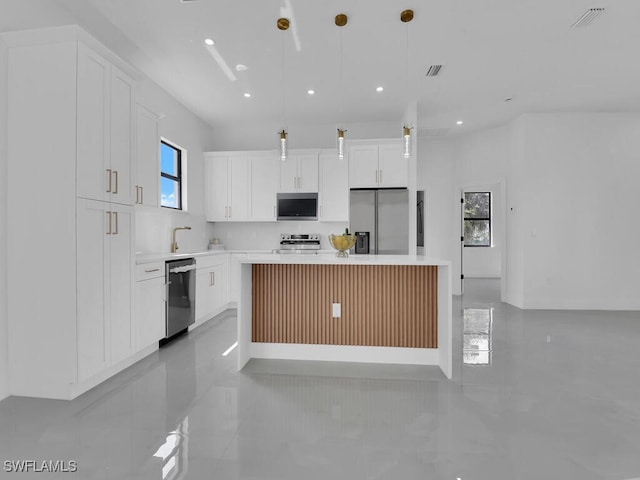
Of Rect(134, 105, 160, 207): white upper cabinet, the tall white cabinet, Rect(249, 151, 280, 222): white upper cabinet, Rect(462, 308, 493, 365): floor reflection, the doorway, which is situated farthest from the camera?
the doorway

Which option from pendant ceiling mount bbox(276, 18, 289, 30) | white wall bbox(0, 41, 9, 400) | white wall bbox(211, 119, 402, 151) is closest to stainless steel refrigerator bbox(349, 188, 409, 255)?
white wall bbox(211, 119, 402, 151)

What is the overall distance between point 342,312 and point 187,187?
10.9ft

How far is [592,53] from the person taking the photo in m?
3.59

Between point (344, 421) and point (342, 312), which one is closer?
point (344, 421)

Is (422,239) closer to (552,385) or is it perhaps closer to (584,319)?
(584,319)

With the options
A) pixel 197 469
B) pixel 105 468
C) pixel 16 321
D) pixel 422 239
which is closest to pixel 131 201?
pixel 16 321

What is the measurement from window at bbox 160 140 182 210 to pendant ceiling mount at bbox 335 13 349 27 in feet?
9.51

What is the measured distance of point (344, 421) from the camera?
205cm

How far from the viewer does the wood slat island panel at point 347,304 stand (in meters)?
3.00

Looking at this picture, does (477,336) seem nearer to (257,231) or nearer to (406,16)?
(406,16)

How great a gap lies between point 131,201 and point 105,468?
2.01m

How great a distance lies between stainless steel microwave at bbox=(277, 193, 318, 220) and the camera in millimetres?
5402

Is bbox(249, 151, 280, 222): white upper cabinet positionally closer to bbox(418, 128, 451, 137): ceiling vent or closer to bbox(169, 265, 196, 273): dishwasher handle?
bbox(169, 265, 196, 273): dishwasher handle

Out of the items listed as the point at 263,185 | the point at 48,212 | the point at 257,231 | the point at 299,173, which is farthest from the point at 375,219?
the point at 48,212
